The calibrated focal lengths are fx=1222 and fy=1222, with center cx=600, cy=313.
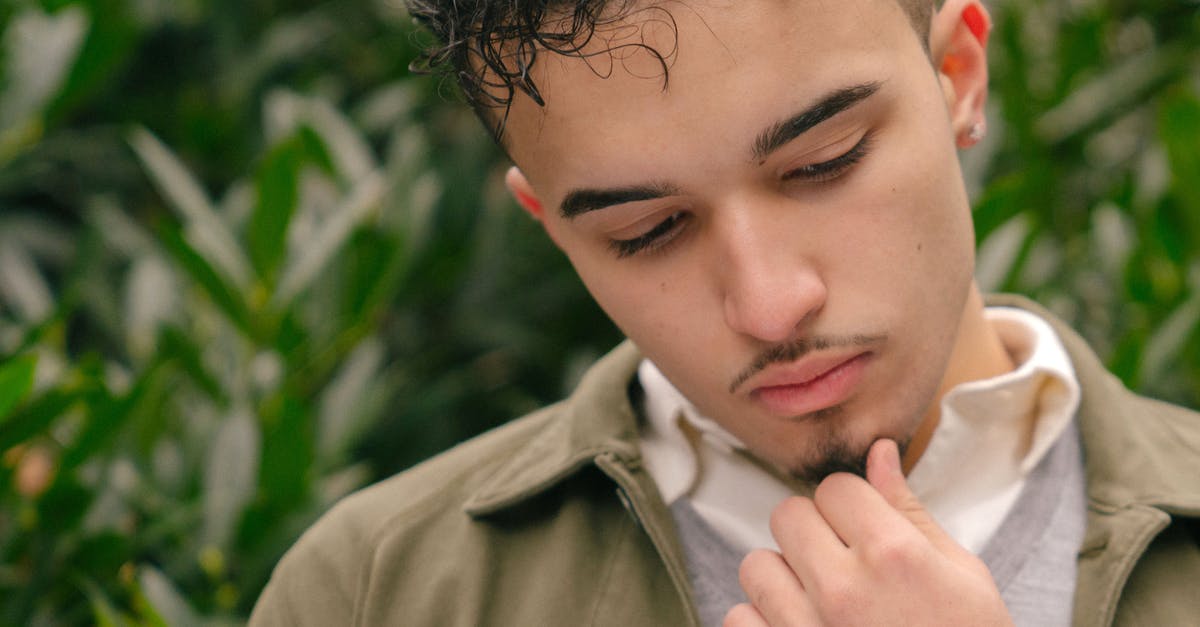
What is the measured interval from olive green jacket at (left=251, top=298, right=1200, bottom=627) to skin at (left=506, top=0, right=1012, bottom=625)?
17cm

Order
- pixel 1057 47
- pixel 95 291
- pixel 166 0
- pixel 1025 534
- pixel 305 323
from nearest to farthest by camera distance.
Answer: pixel 1025 534 → pixel 305 323 → pixel 95 291 → pixel 1057 47 → pixel 166 0

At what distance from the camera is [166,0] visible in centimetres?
263

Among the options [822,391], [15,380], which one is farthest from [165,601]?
[822,391]

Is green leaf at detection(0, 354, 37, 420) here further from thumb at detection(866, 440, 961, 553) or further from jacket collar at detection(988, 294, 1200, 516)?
jacket collar at detection(988, 294, 1200, 516)

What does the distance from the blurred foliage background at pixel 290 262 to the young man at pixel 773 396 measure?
0.40 m

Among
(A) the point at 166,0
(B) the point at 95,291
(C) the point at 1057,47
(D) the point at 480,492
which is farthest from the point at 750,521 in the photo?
(A) the point at 166,0

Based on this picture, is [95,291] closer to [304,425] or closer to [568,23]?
[304,425]

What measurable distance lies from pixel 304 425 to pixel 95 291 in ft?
2.32

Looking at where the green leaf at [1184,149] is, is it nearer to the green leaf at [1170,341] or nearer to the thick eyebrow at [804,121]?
the green leaf at [1170,341]

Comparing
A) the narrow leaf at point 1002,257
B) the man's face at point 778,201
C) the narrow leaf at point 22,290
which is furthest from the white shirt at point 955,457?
the narrow leaf at point 22,290

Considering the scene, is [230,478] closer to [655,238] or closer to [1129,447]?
[655,238]

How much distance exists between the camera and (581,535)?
127 cm

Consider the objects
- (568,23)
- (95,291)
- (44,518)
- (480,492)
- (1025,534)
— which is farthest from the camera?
(95,291)

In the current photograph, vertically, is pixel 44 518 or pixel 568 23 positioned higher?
pixel 568 23
